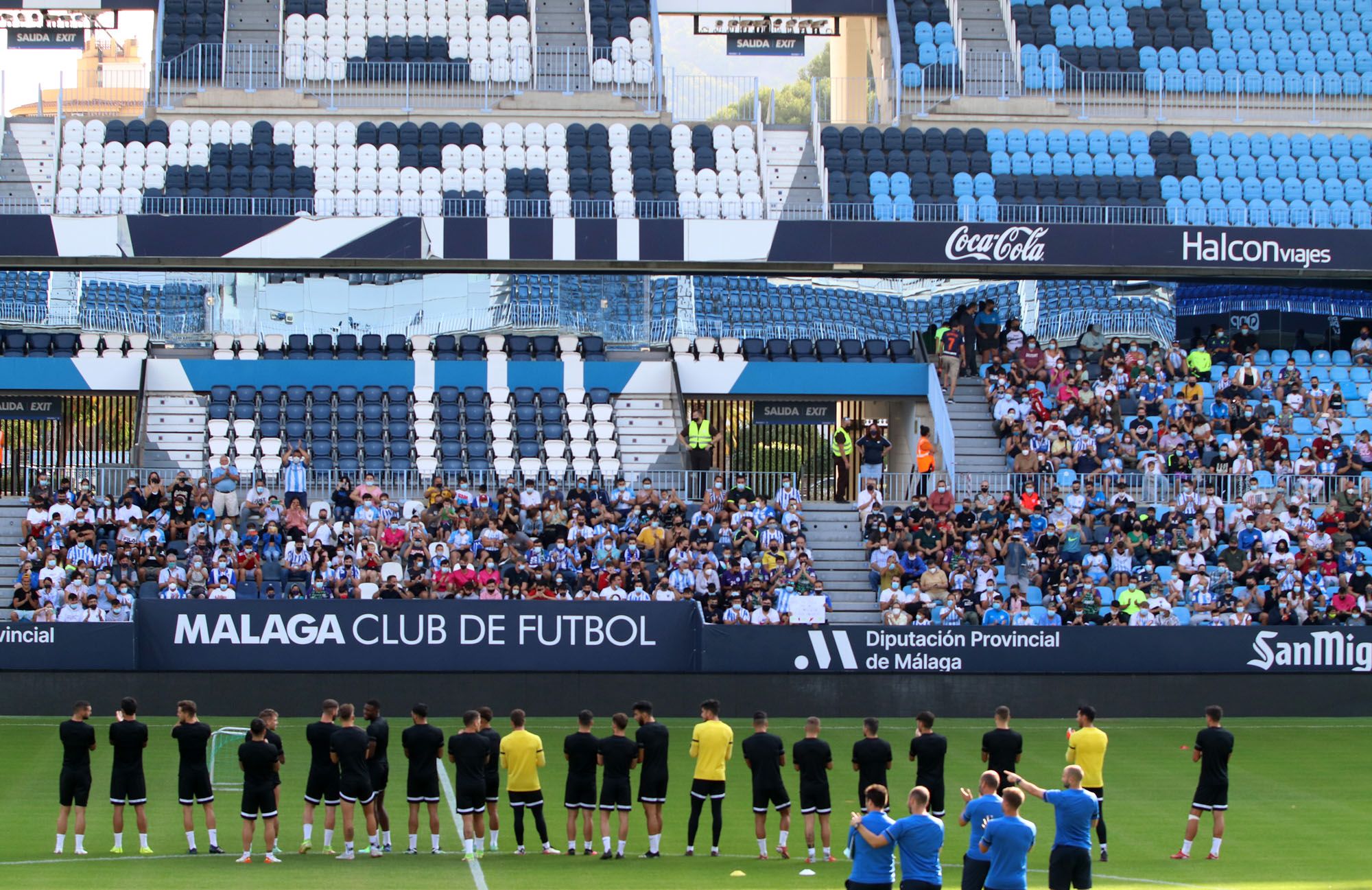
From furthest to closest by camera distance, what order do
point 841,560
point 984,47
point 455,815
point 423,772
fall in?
1. point 984,47
2. point 841,560
3. point 455,815
4. point 423,772

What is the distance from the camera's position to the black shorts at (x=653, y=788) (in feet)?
53.6

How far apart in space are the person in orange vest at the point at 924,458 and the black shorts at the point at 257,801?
59.1 ft

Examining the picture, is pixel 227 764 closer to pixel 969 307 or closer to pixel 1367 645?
pixel 1367 645

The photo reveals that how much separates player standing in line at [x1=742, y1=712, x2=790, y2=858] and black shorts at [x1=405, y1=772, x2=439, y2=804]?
283 cm

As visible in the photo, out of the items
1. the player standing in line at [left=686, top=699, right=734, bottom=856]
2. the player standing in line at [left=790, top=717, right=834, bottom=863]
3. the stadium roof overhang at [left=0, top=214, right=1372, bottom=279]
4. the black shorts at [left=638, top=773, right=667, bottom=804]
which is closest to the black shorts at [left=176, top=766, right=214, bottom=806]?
the black shorts at [left=638, top=773, right=667, bottom=804]

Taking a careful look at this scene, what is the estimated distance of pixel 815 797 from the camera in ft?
53.2

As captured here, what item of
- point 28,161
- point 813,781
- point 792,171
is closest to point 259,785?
point 813,781

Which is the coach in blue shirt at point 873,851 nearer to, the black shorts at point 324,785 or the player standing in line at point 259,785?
the black shorts at point 324,785

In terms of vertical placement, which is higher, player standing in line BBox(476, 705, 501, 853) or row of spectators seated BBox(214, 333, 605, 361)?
row of spectators seated BBox(214, 333, 605, 361)

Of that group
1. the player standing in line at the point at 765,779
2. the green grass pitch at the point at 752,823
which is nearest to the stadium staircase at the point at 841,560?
the green grass pitch at the point at 752,823

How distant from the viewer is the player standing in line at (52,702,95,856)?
52.7 ft

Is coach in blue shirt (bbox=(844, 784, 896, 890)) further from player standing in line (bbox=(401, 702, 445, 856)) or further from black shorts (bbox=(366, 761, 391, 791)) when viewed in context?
black shorts (bbox=(366, 761, 391, 791))

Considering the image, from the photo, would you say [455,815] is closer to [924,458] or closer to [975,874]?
[975,874]

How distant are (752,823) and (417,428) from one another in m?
16.3
